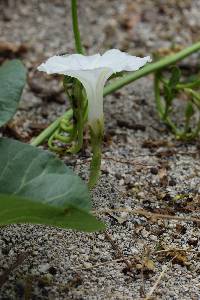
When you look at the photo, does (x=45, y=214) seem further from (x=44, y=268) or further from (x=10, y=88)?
(x=10, y=88)

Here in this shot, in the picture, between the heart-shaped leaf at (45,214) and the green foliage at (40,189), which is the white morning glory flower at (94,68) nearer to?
the green foliage at (40,189)

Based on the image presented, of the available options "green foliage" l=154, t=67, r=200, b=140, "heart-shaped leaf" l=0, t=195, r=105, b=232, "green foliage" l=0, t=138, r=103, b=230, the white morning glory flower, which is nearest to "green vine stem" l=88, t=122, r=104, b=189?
the white morning glory flower

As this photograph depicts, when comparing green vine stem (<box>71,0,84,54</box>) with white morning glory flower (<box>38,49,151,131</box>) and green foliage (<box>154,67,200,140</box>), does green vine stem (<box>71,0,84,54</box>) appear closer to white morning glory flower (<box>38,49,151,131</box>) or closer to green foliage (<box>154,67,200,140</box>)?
white morning glory flower (<box>38,49,151,131</box>)

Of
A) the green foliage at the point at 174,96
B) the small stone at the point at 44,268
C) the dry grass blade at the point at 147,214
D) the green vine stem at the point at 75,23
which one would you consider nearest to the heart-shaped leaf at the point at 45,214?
the small stone at the point at 44,268

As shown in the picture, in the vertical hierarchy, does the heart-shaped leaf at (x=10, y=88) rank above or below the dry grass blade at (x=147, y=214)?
above

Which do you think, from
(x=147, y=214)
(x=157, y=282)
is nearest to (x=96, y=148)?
(x=147, y=214)

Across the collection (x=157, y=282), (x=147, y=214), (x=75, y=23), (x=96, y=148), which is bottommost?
Answer: (x=157, y=282)
